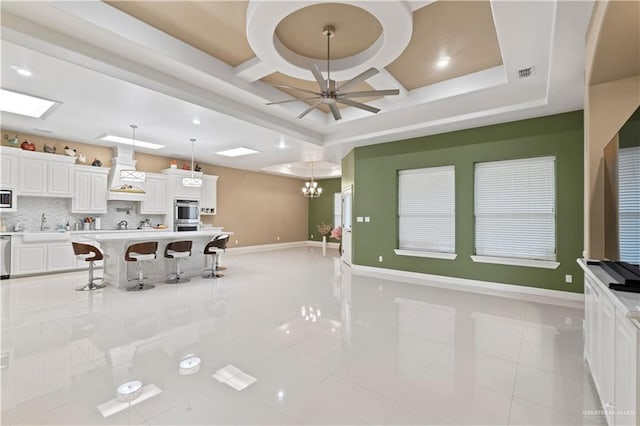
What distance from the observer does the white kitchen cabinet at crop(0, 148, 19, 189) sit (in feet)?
18.7

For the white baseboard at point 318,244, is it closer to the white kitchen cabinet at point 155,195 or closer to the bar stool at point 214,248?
the white kitchen cabinet at point 155,195

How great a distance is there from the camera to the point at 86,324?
11.5 ft

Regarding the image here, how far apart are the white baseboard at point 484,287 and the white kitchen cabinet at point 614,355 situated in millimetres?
2930

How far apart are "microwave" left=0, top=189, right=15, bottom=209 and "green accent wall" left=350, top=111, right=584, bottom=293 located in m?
7.13

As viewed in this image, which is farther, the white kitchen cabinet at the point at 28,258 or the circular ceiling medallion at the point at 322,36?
the white kitchen cabinet at the point at 28,258

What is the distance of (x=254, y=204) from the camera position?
1095cm

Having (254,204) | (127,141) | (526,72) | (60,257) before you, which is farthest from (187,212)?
(526,72)

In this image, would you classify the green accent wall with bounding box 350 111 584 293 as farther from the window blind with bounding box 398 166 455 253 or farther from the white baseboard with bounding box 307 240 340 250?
the white baseboard with bounding box 307 240 340 250

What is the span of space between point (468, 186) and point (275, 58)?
14.0ft

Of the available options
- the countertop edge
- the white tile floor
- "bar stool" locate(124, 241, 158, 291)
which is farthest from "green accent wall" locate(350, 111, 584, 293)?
"bar stool" locate(124, 241, 158, 291)

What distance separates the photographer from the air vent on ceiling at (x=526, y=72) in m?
3.71

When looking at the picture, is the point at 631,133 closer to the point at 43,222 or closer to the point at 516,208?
the point at 516,208

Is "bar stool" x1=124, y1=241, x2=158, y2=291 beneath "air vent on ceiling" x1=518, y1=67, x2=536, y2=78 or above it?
beneath

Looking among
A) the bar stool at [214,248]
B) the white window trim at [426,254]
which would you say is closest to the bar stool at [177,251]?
the bar stool at [214,248]
